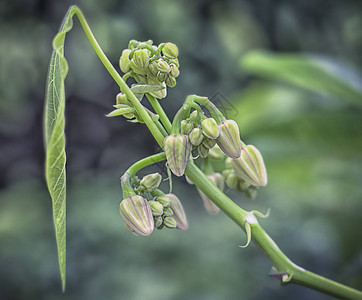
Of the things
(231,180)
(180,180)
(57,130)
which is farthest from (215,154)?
(180,180)

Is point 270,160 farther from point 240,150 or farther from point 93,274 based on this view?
point 93,274

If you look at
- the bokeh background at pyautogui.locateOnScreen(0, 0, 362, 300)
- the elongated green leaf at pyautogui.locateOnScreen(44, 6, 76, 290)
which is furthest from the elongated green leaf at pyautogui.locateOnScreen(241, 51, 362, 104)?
the elongated green leaf at pyautogui.locateOnScreen(44, 6, 76, 290)

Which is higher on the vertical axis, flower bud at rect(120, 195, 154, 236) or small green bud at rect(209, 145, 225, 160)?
small green bud at rect(209, 145, 225, 160)

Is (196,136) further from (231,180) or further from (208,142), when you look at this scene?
(231,180)

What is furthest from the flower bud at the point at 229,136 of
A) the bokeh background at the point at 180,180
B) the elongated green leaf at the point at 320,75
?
the elongated green leaf at the point at 320,75

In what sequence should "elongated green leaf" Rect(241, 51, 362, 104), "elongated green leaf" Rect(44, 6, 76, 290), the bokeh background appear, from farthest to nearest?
the bokeh background < "elongated green leaf" Rect(241, 51, 362, 104) < "elongated green leaf" Rect(44, 6, 76, 290)

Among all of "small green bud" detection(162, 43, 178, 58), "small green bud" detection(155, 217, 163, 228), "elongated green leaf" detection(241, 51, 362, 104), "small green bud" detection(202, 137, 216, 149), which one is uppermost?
"small green bud" detection(162, 43, 178, 58)

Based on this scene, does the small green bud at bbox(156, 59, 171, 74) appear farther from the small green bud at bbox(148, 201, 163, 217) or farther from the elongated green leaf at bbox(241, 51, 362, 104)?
the elongated green leaf at bbox(241, 51, 362, 104)
